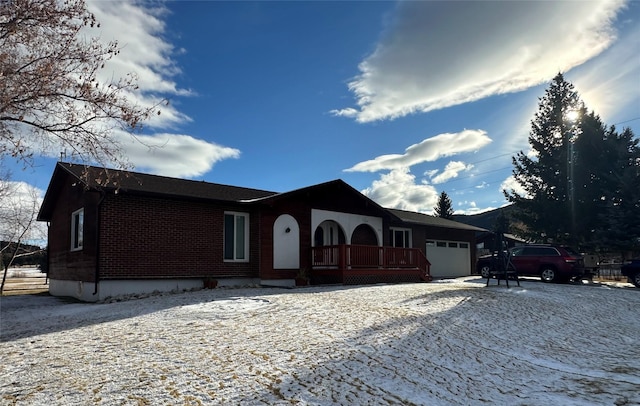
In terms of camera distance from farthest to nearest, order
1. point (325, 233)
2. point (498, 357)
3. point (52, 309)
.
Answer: point (325, 233) < point (52, 309) < point (498, 357)

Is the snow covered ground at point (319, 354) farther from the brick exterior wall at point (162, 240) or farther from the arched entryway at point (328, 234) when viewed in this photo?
the arched entryway at point (328, 234)

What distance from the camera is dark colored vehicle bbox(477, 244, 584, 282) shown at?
1934 cm

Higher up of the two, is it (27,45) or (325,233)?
(27,45)

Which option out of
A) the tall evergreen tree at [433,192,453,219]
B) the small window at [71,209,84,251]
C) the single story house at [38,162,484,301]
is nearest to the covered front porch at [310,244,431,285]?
the single story house at [38,162,484,301]

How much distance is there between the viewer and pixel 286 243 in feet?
55.0

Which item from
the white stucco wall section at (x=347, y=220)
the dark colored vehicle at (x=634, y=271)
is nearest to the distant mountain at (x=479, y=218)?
the dark colored vehicle at (x=634, y=271)

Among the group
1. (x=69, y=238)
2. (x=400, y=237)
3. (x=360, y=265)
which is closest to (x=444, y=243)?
(x=400, y=237)

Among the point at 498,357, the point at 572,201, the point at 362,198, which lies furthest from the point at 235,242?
the point at 572,201

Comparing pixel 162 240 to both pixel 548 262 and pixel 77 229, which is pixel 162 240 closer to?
pixel 77 229

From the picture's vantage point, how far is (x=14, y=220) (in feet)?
108

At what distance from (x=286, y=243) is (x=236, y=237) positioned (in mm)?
1939

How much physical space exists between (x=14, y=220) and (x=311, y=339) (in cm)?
3411

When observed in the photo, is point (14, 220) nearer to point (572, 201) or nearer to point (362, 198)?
point (362, 198)

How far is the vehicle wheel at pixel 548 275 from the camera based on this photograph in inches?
772
